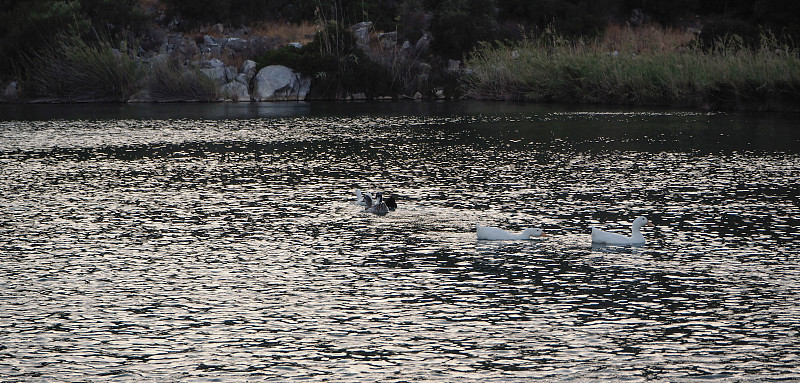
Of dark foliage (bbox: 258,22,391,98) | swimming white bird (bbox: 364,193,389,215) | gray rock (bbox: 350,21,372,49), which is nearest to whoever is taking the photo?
swimming white bird (bbox: 364,193,389,215)

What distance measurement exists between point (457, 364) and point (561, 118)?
77.8 feet

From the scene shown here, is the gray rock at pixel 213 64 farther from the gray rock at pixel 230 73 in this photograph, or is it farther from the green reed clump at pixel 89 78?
the green reed clump at pixel 89 78

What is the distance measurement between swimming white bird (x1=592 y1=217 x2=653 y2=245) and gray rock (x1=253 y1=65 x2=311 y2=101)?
34.0 metres

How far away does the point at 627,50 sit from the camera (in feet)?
136

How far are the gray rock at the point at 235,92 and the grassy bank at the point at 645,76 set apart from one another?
30.4 ft

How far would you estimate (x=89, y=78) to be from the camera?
143ft

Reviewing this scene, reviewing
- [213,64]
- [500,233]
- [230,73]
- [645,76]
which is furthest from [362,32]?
[500,233]

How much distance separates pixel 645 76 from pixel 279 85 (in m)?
15.8

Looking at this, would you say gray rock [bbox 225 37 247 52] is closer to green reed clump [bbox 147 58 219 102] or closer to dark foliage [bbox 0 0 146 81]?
dark foliage [bbox 0 0 146 81]

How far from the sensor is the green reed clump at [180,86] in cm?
4328

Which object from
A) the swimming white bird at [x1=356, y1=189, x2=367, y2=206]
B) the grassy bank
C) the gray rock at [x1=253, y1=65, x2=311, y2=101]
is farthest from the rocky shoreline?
the swimming white bird at [x1=356, y1=189, x2=367, y2=206]

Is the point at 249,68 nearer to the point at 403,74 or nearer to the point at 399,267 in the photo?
the point at 403,74

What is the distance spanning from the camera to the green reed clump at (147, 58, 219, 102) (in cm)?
4328

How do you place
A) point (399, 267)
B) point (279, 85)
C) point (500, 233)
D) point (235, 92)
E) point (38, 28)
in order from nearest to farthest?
point (399, 267), point (500, 233), point (235, 92), point (279, 85), point (38, 28)
